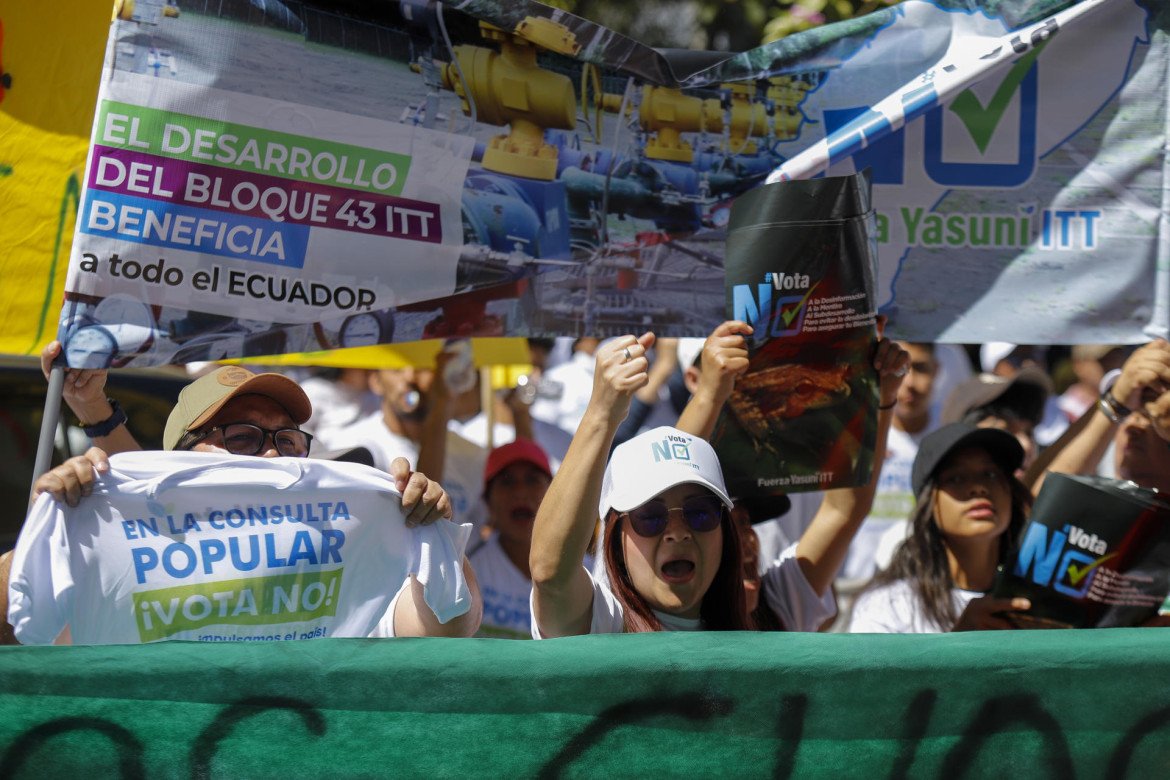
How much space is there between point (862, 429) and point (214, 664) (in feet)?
5.80

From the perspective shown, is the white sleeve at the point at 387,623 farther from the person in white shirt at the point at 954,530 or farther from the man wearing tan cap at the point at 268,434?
the person in white shirt at the point at 954,530

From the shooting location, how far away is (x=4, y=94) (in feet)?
8.55

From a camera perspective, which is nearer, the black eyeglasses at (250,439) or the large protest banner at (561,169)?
the black eyeglasses at (250,439)

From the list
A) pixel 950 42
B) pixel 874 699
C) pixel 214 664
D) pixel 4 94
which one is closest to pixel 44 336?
pixel 4 94

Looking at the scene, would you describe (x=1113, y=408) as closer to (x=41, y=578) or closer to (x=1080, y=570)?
(x=1080, y=570)

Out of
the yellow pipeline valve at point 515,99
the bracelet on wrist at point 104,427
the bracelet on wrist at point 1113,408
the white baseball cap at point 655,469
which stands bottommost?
the bracelet on wrist at point 104,427

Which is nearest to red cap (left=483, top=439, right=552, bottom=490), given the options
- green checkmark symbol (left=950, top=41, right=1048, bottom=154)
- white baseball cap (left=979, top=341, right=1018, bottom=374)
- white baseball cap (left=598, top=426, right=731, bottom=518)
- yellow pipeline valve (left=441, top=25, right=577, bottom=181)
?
yellow pipeline valve (left=441, top=25, right=577, bottom=181)

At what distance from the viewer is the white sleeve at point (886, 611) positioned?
10.3 ft

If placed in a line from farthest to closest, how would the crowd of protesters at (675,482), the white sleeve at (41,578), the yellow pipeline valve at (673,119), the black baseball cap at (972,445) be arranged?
the black baseball cap at (972,445)
the yellow pipeline valve at (673,119)
the crowd of protesters at (675,482)
the white sleeve at (41,578)

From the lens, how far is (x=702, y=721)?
1.84 m

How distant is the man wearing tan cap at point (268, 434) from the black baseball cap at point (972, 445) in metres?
1.61

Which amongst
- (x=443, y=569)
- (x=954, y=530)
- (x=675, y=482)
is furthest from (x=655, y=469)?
(x=954, y=530)

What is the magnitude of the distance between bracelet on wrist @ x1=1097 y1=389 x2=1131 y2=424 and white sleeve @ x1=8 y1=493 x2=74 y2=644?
9.12 feet

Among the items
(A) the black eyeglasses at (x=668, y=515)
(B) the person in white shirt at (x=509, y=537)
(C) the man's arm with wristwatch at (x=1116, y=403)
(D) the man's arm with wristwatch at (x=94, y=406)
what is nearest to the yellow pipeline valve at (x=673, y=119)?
(A) the black eyeglasses at (x=668, y=515)
